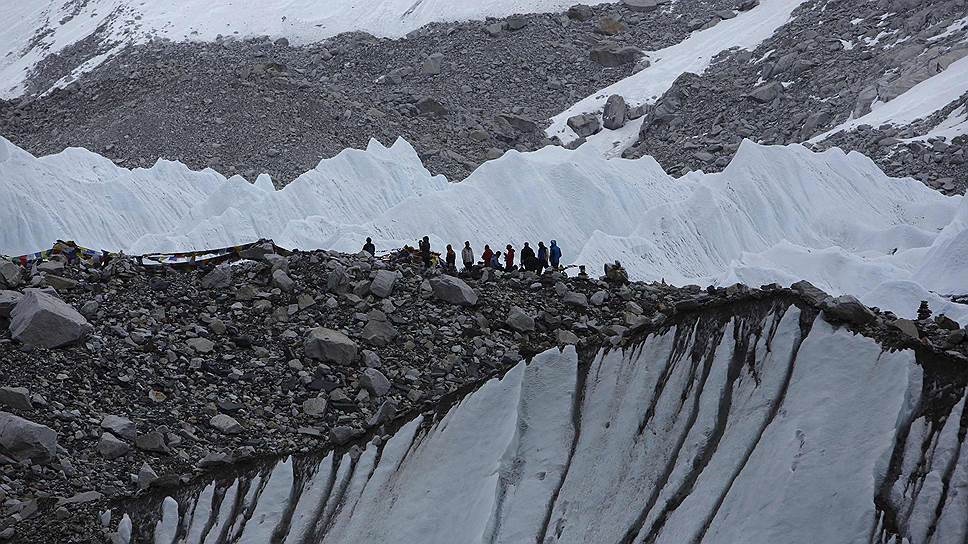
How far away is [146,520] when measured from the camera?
10.5 meters

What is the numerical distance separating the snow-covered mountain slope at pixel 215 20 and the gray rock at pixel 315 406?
135 feet

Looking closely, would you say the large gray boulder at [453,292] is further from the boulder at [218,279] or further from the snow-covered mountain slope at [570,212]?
the snow-covered mountain slope at [570,212]

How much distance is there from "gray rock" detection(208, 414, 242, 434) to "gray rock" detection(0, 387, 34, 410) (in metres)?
2.10

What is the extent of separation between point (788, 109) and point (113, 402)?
32.1 m

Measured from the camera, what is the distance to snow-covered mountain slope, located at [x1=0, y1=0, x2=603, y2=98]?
54.3m

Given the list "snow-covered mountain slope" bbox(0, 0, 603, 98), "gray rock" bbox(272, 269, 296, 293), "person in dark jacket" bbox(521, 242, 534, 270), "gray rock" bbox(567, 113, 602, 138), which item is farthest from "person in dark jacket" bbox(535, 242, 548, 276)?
"snow-covered mountain slope" bbox(0, 0, 603, 98)

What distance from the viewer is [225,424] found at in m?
13.5

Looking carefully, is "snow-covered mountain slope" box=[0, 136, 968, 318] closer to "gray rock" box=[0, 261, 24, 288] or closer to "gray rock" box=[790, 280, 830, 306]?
"gray rock" box=[0, 261, 24, 288]

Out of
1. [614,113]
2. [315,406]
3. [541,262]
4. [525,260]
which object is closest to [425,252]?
[525,260]

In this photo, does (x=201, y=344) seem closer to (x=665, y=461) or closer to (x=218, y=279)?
(x=218, y=279)

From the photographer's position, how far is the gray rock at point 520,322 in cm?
1612

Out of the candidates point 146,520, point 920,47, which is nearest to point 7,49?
point 920,47

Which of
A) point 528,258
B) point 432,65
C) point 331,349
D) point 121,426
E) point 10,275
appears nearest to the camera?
point 121,426

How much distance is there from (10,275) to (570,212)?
12.6m
